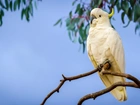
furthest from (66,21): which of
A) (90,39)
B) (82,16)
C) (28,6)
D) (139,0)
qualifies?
(90,39)

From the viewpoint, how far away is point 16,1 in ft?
10.2

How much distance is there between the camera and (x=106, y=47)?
191 centimetres

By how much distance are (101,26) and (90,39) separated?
81mm

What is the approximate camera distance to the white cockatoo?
1.89 meters

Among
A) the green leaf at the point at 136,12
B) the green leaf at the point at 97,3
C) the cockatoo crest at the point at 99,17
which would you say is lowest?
the green leaf at the point at 136,12

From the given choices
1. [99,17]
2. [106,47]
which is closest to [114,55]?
[106,47]

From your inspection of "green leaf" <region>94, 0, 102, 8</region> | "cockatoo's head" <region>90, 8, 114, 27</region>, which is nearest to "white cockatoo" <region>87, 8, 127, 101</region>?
"cockatoo's head" <region>90, 8, 114, 27</region>

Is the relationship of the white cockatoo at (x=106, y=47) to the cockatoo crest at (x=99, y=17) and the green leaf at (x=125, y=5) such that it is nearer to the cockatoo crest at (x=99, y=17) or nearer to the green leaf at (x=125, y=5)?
the cockatoo crest at (x=99, y=17)

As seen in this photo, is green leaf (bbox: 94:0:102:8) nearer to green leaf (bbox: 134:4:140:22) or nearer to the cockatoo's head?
green leaf (bbox: 134:4:140:22)

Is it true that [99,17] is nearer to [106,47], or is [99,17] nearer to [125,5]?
[106,47]

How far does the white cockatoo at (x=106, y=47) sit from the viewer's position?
74.5 inches

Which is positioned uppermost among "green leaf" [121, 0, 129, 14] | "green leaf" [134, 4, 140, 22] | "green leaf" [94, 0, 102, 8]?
"green leaf" [94, 0, 102, 8]

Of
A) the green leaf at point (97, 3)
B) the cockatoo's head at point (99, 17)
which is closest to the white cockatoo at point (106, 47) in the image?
the cockatoo's head at point (99, 17)

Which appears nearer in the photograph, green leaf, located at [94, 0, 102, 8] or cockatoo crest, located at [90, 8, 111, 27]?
cockatoo crest, located at [90, 8, 111, 27]
